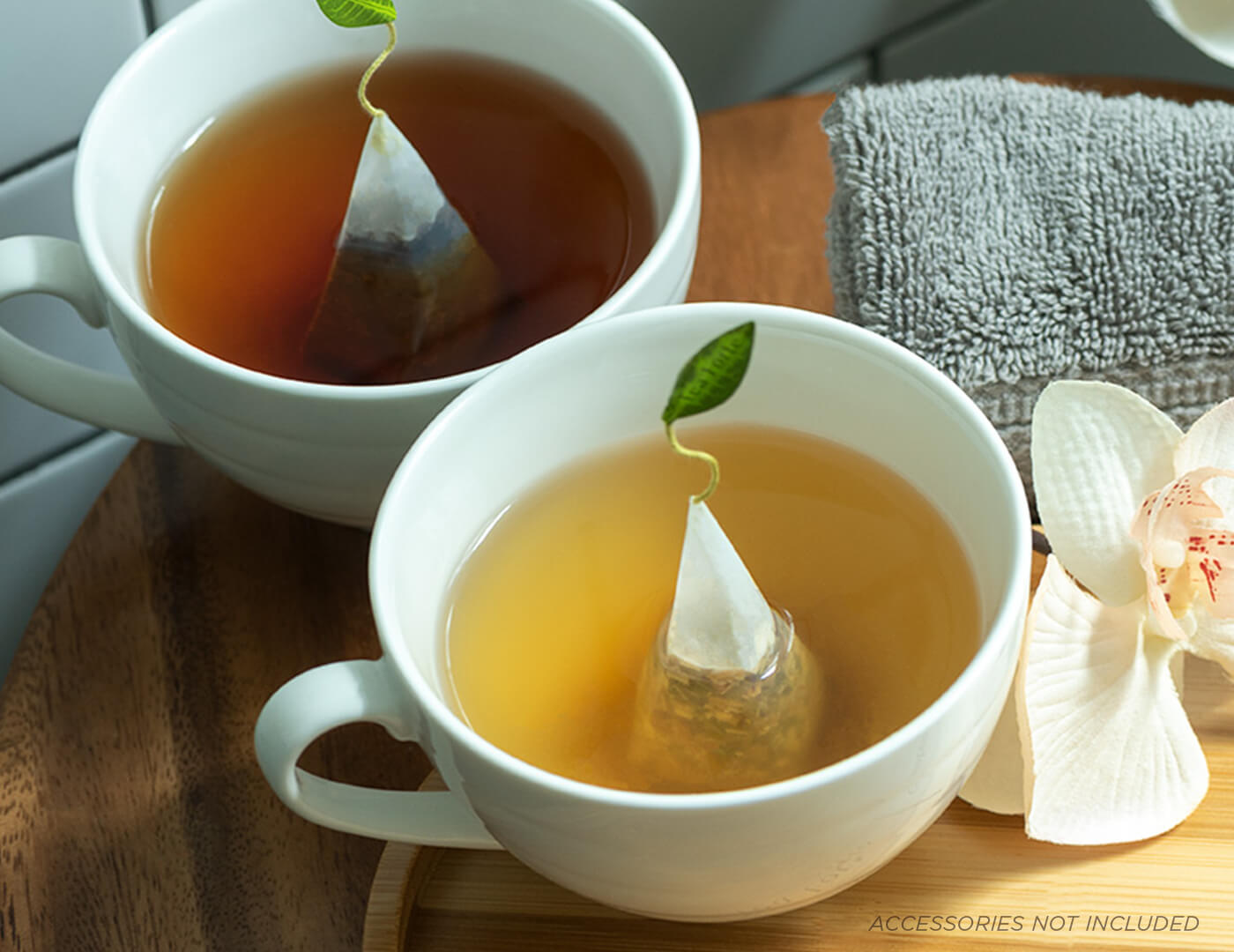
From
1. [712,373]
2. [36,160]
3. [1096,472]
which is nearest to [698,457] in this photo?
[712,373]

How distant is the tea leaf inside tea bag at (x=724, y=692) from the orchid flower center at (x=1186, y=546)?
0.10 meters

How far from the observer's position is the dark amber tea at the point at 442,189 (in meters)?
0.45

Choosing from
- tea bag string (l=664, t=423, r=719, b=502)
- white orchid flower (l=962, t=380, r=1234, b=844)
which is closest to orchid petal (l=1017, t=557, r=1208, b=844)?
white orchid flower (l=962, t=380, r=1234, b=844)

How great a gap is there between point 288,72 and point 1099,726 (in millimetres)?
339

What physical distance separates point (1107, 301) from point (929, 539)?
0.13 metres

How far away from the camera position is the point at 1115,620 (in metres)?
0.39

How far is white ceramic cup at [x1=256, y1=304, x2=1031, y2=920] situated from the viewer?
289 mm

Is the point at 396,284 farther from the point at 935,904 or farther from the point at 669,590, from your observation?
the point at 935,904

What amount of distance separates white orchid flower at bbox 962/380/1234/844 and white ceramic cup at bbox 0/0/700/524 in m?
0.13

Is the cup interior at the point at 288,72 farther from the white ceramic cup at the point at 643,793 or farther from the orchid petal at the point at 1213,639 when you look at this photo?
the orchid petal at the point at 1213,639

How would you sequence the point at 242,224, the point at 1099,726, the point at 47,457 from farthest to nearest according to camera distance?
the point at 47,457 → the point at 242,224 → the point at 1099,726

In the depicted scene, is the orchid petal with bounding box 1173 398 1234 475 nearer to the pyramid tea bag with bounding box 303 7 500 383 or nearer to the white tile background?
the pyramid tea bag with bounding box 303 7 500 383

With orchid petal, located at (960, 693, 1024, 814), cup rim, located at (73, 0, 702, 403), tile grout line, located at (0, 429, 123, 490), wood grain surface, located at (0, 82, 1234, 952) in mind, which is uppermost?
cup rim, located at (73, 0, 702, 403)

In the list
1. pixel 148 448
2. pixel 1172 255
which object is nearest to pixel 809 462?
pixel 1172 255
